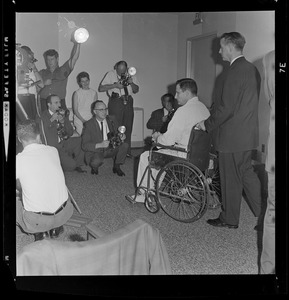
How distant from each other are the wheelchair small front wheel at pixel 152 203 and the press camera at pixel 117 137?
33 cm

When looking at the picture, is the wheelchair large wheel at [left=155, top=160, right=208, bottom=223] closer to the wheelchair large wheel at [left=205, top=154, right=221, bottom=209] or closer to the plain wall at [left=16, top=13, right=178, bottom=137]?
the wheelchair large wheel at [left=205, top=154, right=221, bottom=209]

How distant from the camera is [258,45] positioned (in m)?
1.92

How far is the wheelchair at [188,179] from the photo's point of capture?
2268 millimetres

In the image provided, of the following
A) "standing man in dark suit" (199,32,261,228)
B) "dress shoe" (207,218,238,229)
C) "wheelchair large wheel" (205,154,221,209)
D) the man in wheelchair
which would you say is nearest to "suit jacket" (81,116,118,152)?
the man in wheelchair

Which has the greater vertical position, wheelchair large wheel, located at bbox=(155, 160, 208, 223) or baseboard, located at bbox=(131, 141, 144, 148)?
baseboard, located at bbox=(131, 141, 144, 148)

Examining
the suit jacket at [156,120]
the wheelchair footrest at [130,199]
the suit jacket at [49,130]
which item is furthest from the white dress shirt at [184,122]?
the suit jacket at [49,130]

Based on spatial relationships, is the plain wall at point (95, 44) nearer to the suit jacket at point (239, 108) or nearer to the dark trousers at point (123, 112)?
the dark trousers at point (123, 112)

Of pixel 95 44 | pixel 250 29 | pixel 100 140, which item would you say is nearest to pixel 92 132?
pixel 100 140

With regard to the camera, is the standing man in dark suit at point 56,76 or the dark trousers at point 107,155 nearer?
the standing man in dark suit at point 56,76

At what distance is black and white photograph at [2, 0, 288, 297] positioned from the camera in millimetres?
1898

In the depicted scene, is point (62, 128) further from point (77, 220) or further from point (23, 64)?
point (77, 220)

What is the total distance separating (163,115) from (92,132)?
14.2 inches
